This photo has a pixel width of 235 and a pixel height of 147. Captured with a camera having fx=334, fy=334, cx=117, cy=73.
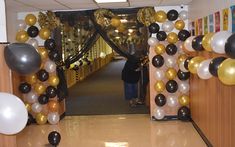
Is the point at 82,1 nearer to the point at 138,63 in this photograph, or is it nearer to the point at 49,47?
the point at 49,47

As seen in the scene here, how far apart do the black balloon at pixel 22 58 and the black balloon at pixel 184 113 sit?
152 inches

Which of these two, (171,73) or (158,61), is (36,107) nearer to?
(158,61)

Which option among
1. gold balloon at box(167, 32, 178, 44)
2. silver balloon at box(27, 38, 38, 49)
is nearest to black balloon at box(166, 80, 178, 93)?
gold balloon at box(167, 32, 178, 44)

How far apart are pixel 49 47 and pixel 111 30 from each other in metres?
1.43

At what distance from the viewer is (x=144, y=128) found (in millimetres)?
6410

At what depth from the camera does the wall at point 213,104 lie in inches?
161

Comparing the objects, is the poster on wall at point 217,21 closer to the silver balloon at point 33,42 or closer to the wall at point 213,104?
the wall at point 213,104

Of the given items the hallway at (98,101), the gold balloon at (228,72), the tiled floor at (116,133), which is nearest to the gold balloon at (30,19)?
the tiled floor at (116,133)

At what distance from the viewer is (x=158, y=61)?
258 inches

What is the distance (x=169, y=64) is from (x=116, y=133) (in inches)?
68.1

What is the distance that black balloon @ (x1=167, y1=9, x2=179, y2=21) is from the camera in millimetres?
6762

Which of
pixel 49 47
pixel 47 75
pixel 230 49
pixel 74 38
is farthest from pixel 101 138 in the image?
pixel 230 49

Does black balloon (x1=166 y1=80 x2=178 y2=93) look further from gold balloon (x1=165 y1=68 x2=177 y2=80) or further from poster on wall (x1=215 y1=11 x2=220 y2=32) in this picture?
poster on wall (x1=215 y1=11 x2=220 y2=32)

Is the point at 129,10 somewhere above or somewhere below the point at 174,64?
above
